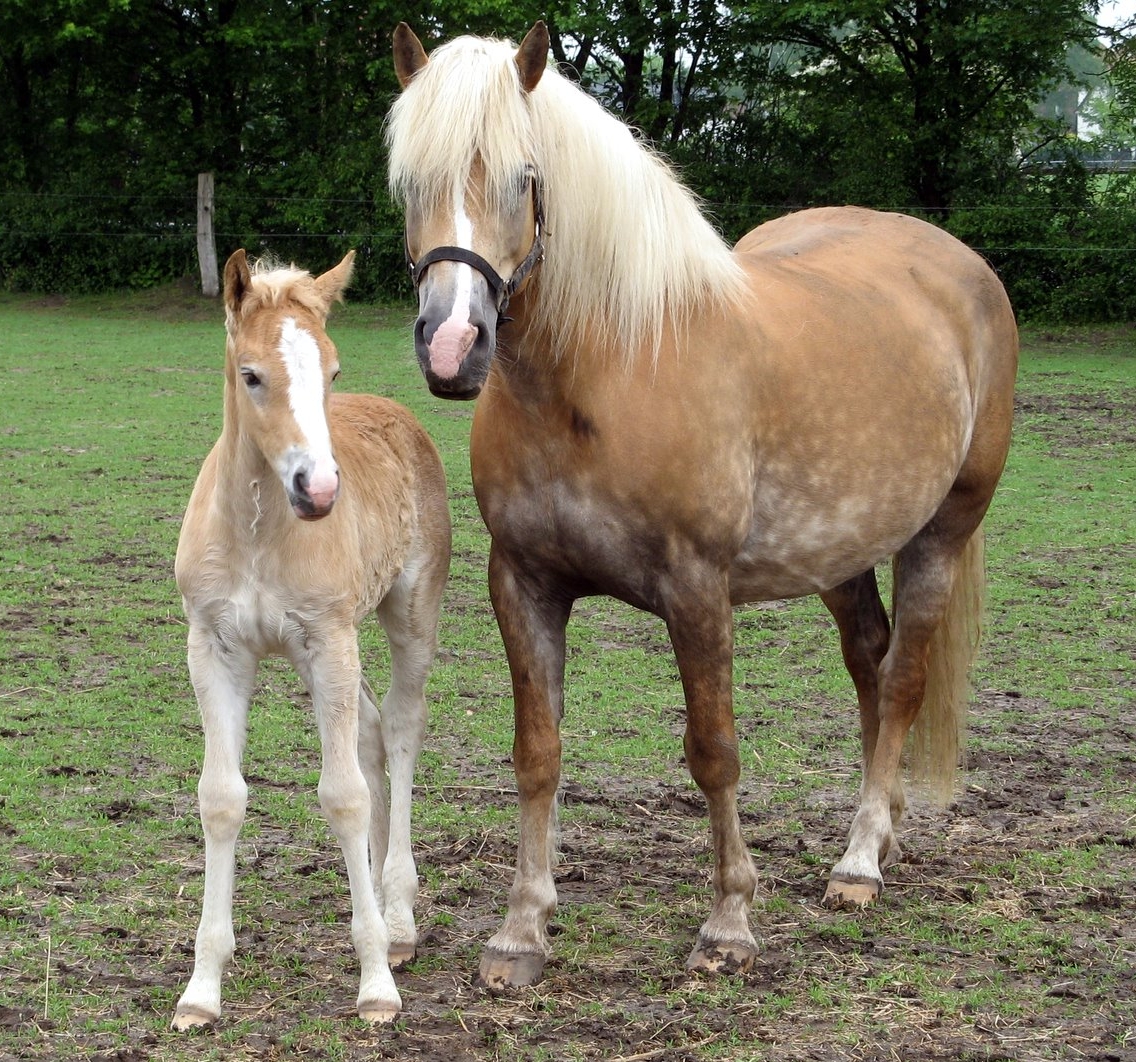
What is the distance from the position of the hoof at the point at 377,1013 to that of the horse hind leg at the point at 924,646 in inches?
59.1

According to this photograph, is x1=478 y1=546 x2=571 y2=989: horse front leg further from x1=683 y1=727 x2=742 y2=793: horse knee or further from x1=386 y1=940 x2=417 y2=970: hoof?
x1=683 y1=727 x2=742 y2=793: horse knee

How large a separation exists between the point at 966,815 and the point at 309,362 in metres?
2.62

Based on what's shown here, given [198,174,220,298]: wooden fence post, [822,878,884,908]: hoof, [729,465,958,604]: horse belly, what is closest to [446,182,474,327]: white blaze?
[729,465,958,604]: horse belly

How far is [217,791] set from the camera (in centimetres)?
296

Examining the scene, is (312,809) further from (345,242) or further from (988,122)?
(988,122)

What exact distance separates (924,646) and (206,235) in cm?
1685

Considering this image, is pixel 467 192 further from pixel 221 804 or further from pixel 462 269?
pixel 221 804

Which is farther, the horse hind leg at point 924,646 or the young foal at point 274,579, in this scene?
the horse hind leg at point 924,646

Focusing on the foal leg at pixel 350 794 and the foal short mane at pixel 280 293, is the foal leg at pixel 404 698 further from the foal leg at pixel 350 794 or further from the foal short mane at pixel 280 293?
the foal short mane at pixel 280 293

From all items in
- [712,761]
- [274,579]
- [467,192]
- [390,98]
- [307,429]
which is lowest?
[712,761]

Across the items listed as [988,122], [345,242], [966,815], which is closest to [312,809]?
[966,815]

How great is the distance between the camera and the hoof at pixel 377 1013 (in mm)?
2924

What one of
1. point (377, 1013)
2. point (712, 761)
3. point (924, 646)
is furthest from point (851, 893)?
point (377, 1013)

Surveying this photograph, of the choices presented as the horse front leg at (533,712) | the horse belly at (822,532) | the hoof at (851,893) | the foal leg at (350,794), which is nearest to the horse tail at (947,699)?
the horse belly at (822,532)
